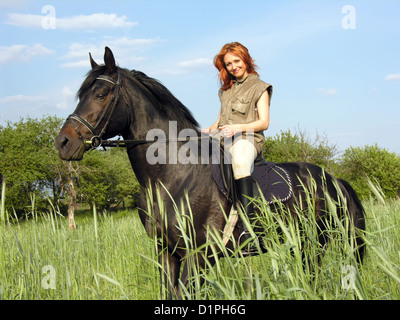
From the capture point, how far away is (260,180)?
14.7ft

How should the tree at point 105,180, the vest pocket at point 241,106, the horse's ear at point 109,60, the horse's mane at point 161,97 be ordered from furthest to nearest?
1. the tree at point 105,180
2. the vest pocket at point 241,106
3. the horse's mane at point 161,97
4. the horse's ear at point 109,60

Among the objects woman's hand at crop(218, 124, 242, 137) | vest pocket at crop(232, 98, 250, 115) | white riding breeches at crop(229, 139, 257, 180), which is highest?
vest pocket at crop(232, 98, 250, 115)

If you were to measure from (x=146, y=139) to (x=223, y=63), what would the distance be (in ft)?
4.78

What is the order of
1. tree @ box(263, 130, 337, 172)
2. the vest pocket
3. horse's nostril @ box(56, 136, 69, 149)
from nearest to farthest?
horse's nostril @ box(56, 136, 69, 149), the vest pocket, tree @ box(263, 130, 337, 172)

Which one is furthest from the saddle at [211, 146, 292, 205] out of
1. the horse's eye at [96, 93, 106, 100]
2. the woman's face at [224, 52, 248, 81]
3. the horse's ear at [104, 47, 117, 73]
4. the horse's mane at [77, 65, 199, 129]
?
the horse's ear at [104, 47, 117, 73]

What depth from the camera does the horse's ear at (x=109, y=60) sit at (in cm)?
407

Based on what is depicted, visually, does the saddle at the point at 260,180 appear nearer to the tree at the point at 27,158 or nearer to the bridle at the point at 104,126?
the bridle at the point at 104,126

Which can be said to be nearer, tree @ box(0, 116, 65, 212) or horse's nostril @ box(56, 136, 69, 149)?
horse's nostril @ box(56, 136, 69, 149)

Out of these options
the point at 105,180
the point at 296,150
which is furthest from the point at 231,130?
the point at 105,180

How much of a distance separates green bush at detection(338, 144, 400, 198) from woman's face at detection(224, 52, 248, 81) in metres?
27.3

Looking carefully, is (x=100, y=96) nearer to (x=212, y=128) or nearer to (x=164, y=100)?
(x=164, y=100)

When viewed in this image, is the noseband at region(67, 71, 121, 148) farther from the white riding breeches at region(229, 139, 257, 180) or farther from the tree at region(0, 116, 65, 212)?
the tree at region(0, 116, 65, 212)

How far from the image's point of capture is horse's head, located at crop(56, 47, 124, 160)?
3730 mm

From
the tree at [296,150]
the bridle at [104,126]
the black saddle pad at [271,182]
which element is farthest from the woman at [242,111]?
the tree at [296,150]
